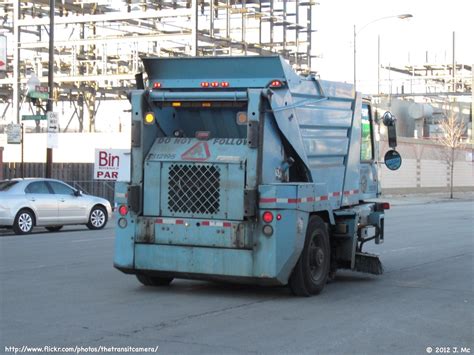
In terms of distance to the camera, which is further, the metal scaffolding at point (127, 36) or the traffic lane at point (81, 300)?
the metal scaffolding at point (127, 36)

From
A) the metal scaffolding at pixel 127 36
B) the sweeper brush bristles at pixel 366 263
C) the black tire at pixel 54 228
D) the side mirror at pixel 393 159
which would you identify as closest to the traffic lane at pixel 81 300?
the sweeper brush bristles at pixel 366 263

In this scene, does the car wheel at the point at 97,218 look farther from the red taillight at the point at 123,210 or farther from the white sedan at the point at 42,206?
the red taillight at the point at 123,210

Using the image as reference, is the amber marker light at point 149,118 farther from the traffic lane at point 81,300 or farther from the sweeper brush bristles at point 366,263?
the sweeper brush bristles at point 366,263

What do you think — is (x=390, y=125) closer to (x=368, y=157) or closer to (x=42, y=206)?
(x=368, y=157)

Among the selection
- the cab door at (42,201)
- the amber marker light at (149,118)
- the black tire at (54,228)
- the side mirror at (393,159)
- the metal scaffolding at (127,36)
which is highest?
the metal scaffolding at (127,36)

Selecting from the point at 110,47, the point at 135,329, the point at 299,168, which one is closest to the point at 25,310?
the point at 135,329

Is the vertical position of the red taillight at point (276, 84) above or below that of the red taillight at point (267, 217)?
above

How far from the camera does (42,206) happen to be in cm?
2145

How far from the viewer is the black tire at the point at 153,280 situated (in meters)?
11.1

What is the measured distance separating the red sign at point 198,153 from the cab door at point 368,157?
10.3ft

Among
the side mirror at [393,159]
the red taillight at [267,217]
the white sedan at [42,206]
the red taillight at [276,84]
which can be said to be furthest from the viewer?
the white sedan at [42,206]

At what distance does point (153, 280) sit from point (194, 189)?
167 centimetres

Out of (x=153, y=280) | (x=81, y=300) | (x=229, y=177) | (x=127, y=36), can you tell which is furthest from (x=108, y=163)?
(x=229, y=177)

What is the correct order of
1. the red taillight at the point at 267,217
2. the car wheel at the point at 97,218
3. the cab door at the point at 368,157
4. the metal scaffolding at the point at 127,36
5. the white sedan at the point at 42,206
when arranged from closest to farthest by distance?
the red taillight at the point at 267,217, the cab door at the point at 368,157, the white sedan at the point at 42,206, the car wheel at the point at 97,218, the metal scaffolding at the point at 127,36
